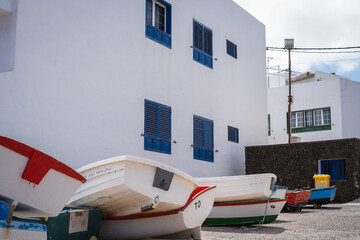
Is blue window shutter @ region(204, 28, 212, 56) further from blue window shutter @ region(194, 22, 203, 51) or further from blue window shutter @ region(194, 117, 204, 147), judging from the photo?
blue window shutter @ region(194, 117, 204, 147)

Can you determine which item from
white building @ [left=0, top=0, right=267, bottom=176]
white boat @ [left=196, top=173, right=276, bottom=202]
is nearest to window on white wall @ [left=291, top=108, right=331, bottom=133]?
white building @ [left=0, top=0, right=267, bottom=176]

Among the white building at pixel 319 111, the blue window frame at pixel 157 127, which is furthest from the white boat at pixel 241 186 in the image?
the white building at pixel 319 111

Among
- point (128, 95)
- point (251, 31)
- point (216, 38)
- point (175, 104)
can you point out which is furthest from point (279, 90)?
point (128, 95)

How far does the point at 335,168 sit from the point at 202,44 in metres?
7.39

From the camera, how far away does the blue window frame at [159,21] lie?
14.4m

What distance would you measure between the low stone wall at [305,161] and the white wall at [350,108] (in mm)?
9799

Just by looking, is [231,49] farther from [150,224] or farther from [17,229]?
[17,229]

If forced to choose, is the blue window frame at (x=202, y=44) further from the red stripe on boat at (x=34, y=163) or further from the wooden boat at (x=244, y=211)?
the red stripe on boat at (x=34, y=163)

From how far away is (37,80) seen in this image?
34.3 feet

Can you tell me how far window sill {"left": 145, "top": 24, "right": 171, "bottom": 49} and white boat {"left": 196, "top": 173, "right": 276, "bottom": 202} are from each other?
5.56 meters

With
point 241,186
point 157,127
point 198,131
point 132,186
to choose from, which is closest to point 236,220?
point 241,186

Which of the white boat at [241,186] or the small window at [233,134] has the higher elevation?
the small window at [233,134]

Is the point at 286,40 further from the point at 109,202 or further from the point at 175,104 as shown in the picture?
the point at 109,202

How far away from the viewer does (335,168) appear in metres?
18.6
